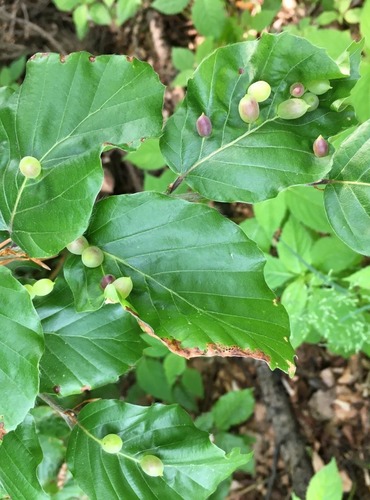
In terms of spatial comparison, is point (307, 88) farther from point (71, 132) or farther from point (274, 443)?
point (274, 443)

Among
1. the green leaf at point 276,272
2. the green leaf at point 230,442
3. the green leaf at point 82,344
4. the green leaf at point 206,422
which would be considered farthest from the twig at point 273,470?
the green leaf at point 82,344

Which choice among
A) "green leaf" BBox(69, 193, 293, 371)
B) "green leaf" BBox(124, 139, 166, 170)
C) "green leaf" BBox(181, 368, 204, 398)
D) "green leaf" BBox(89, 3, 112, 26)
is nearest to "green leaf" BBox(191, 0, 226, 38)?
"green leaf" BBox(89, 3, 112, 26)

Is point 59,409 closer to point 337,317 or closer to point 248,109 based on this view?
point 248,109

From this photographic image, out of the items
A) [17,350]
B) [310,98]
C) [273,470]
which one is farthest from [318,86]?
[273,470]

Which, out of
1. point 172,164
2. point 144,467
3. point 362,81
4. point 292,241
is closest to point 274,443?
point 292,241

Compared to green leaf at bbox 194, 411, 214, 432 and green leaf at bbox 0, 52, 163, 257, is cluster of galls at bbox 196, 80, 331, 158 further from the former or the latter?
green leaf at bbox 194, 411, 214, 432
